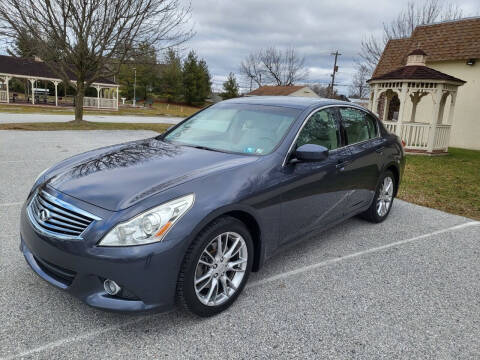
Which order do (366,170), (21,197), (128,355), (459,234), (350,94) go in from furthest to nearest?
(350,94) < (21,197) < (459,234) < (366,170) < (128,355)

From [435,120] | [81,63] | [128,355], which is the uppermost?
[81,63]

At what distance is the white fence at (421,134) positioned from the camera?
44.4ft

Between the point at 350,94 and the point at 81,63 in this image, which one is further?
the point at 350,94

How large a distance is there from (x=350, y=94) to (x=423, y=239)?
263 feet

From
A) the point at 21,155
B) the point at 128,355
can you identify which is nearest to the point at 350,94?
the point at 21,155

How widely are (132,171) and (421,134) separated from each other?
1331cm

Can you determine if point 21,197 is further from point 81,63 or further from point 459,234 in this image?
point 81,63

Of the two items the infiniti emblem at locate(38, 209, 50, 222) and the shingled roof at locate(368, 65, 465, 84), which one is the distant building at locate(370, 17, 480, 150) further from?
the infiniti emblem at locate(38, 209, 50, 222)

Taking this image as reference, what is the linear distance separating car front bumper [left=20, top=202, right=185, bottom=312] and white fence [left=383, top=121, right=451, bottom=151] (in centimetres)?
1310

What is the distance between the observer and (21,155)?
918 cm

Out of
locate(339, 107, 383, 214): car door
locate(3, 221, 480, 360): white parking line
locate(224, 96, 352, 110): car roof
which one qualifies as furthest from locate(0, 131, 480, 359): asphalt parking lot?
locate(224, 96, 352, 110): car roof

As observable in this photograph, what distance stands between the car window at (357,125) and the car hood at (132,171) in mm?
1636

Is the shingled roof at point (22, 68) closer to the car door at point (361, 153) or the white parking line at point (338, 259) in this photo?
the car door at point (361, 153)

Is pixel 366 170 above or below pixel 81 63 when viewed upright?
below
